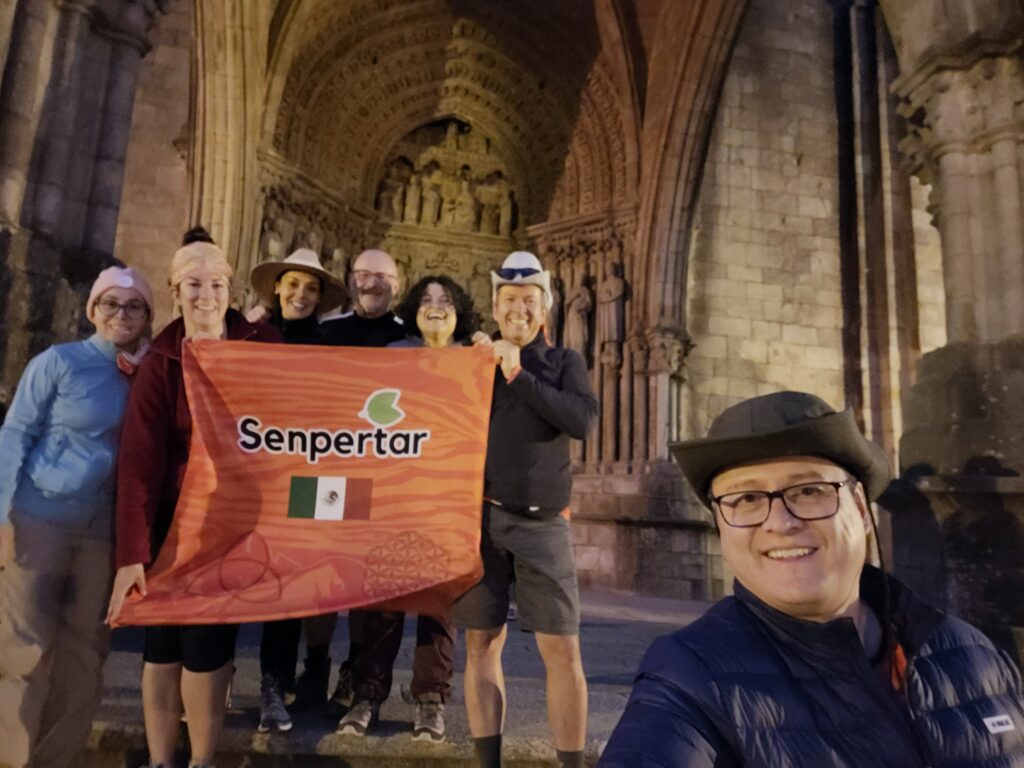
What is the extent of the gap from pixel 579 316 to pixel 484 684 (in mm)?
8224

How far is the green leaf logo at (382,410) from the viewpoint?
2.39 m

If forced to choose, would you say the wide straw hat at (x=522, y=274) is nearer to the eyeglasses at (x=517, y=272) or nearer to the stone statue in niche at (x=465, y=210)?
the eyeglasses at (x=517, y=272)

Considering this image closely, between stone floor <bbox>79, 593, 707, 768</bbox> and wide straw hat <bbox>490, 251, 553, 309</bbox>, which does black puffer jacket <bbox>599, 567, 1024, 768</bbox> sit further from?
stone floor <bbox>79, 593, 707, 768</bbox>

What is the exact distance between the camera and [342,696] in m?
2.59

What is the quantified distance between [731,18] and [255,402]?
900 centimetres

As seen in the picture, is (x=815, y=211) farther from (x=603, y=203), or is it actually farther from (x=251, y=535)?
(x=251, y=535)

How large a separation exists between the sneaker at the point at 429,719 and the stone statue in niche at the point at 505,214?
9602 mm

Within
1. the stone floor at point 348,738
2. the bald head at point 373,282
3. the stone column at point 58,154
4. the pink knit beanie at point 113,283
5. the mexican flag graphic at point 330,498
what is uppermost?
the stone column at point 58,154

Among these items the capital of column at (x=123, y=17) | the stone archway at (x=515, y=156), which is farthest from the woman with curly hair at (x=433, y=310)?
the stone archway at (x=515, y=156)

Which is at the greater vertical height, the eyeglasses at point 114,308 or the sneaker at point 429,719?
the eyeglasses at point 114,308

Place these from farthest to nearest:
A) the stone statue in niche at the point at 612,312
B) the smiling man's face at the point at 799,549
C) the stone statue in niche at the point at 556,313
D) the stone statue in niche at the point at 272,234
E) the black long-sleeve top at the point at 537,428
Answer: the stone statue in niche at the point at 556,313, the stone statue in niche at the point at 612,312, the stone statue in niche at the point at 272,234, the black long-sleeve top at the point at 537,428, the smiling man's face at the point at 799,549

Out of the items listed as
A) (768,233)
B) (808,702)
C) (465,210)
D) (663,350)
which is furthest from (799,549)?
(465,210)

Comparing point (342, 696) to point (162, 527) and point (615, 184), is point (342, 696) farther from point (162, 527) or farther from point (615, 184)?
point (615, 184)

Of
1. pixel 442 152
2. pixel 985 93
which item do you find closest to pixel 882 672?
pixel 985 93
